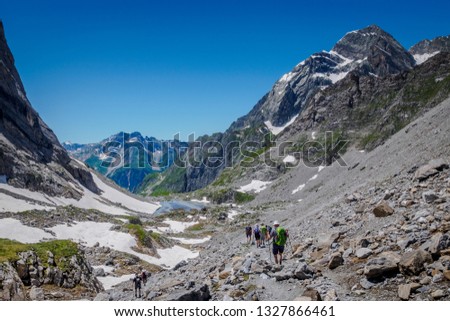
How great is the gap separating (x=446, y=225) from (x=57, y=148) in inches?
5688

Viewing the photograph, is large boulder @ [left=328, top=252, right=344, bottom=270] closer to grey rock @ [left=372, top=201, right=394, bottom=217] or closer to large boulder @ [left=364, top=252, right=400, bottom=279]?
large boulder @ [left=364, top=252, right=400, bottom=279]

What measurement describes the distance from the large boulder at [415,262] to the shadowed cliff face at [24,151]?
93.3 metres

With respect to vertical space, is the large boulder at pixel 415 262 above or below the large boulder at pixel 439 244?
below

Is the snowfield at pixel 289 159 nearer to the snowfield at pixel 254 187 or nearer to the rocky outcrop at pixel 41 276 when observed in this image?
the snowfield at pixel 254 187

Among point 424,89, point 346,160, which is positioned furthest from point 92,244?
point 424,89

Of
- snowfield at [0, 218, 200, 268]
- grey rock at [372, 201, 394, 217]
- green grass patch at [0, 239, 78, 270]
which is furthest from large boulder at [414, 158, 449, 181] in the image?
snowfield at [0, 218, 200, 268]

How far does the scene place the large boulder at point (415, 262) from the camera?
1346 cm

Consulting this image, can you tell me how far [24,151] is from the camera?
10769 cm

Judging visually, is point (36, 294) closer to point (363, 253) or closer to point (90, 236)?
point (363, 253)

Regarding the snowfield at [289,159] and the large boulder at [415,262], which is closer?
the large boulder at [415,262]

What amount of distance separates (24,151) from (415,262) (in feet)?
378

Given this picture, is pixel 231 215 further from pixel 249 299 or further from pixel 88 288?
pixel 249 299

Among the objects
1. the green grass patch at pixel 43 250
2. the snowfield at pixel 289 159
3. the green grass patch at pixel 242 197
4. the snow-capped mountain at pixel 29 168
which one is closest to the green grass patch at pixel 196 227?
the snow-capped mountain at pixel 29 168

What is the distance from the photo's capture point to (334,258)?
57.2 ft
